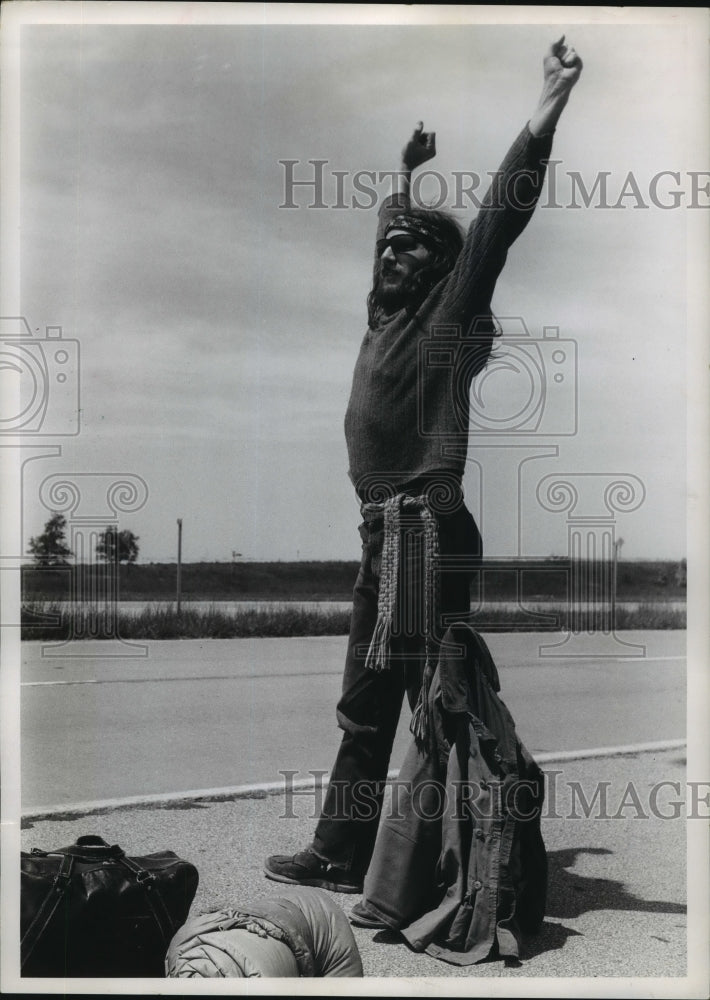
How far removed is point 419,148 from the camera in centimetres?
370

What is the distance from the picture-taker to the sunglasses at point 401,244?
372 cm

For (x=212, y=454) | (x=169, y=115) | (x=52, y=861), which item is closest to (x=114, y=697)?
(x=52, y=861)

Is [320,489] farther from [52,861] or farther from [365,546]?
[52,861]

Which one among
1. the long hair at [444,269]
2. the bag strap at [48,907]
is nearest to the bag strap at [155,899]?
the bag strap at [48,907]

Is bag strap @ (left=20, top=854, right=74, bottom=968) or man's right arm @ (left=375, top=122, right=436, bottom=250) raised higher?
man's right arm @ (left=375, top=122, right=436, bottom=250)

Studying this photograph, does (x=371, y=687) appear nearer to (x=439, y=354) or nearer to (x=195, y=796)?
(x=195, y=796)

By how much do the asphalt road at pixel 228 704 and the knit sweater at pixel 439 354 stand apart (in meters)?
0.65

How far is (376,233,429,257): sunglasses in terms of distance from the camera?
372 centimetres

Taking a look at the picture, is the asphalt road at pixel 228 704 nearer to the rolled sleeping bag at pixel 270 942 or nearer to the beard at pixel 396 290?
the rolled sleeping bag at pixel 270 942

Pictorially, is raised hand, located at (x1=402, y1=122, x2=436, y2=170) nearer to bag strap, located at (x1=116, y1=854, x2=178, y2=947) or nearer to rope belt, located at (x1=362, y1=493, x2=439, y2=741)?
rope belt, located at (x1=362, y1=493, x2=439, y2=741)

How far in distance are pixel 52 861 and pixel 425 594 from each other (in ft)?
4.72

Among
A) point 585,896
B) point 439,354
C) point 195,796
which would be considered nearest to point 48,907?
point 195,796

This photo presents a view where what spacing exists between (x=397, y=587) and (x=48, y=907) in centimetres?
148

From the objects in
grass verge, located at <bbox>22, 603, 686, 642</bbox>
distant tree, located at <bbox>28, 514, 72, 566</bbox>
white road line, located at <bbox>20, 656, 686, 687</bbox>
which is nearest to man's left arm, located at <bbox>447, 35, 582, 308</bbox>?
grass verge, located at <bbox>22, 603, 686, 642</bbox>
